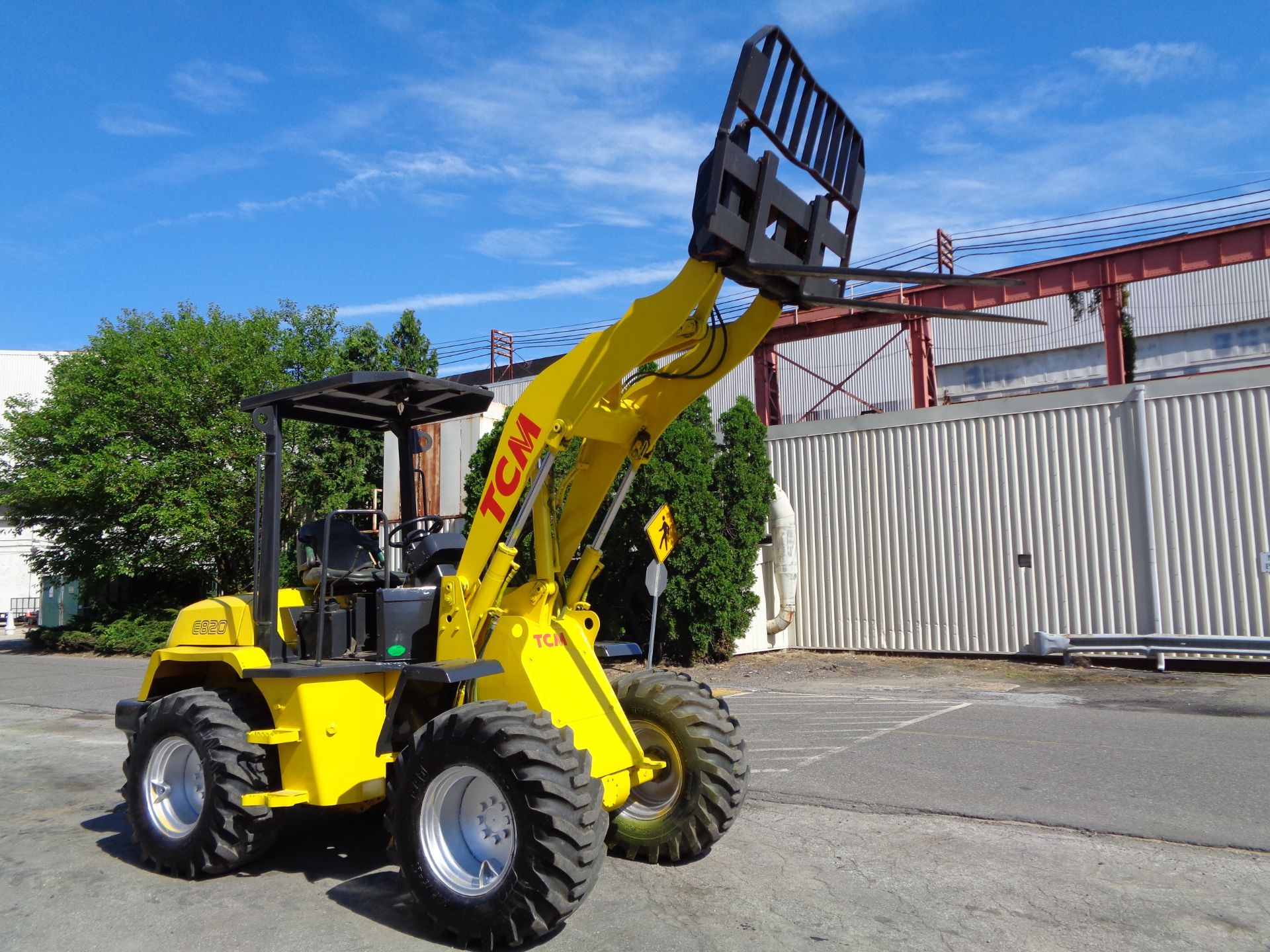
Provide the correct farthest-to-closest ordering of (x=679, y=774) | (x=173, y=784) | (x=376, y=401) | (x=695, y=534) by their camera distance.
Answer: (x=695, y=534)
(x=376, y=401)
(x=173, y=784)
(x=679, y=774)

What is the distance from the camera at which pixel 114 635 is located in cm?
2488

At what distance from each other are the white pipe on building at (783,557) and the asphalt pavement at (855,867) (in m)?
9.23

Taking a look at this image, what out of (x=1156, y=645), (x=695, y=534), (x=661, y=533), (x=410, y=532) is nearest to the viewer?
(x=410, y=532)

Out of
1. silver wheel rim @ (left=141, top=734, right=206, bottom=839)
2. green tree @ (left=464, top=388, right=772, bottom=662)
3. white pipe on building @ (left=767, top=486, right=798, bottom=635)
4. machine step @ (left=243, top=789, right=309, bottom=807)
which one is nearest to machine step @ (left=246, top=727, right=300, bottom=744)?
machine step @ (left=243, top=789, right=309, bottom=807)

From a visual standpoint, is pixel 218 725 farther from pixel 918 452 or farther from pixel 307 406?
pixel 918 452

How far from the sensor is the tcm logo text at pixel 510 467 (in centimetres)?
526

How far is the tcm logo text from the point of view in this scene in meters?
5.26

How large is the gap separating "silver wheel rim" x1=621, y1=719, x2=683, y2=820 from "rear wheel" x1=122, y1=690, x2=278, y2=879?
2100 millimetres

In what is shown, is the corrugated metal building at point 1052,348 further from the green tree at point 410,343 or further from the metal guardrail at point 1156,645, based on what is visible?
the metal guardrail at point 1156,645

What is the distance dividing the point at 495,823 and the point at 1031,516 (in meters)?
14.7

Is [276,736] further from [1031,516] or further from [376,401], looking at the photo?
[1031,516]

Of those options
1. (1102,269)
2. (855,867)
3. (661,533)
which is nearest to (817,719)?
(661,533)

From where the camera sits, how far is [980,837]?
20.6ft

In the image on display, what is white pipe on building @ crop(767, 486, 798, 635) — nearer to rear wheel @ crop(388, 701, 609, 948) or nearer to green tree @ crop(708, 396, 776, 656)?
green tree @ crop(708, 396, 776, 656)
